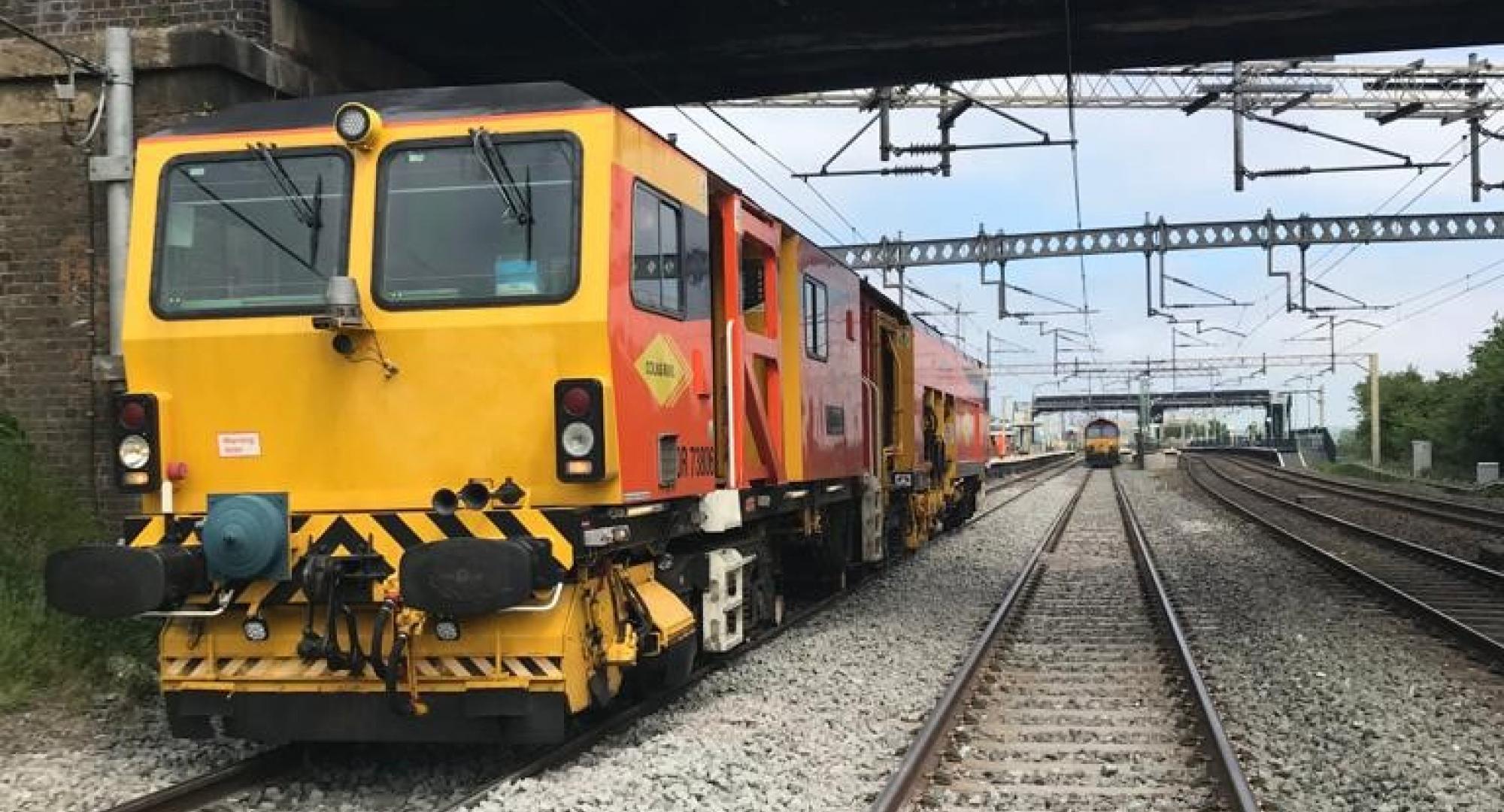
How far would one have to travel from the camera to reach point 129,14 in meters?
9.53

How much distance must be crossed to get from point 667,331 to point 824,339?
450 cm

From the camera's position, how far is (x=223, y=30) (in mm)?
9281

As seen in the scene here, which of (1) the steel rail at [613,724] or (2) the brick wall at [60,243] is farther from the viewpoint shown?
(2) the brick wall at [60,243]

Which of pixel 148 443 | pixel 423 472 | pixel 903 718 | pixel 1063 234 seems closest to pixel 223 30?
pixel 148 443

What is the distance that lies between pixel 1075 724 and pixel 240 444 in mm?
4899

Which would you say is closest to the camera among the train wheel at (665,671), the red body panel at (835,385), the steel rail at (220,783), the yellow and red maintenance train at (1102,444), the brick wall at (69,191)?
the steel rail at (220,783)

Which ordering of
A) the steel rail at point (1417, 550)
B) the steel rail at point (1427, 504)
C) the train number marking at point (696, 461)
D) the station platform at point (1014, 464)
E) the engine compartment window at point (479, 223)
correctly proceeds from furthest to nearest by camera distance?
the station platform at point (1014, 464), the steel rail at point (1427, 504), the steel rail at point (1417, 550), the train number marking at point (696, 461), the engine compartment window at point (479, 223)

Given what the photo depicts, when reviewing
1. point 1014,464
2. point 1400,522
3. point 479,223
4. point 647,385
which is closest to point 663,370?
point 647,385

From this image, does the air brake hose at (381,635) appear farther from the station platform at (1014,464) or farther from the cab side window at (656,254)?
the station platform at (1014,464)

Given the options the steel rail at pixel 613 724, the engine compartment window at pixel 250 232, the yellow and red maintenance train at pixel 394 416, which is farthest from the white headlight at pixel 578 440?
the steel rail at pixel 613 724

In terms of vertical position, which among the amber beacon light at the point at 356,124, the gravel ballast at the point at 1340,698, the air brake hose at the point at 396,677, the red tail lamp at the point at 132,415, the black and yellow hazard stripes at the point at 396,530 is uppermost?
the amber beacon light at the point at 356,124

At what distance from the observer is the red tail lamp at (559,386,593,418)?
19.7 feet

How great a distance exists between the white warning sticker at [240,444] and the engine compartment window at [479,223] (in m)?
0.93

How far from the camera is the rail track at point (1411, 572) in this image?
11484 mm
